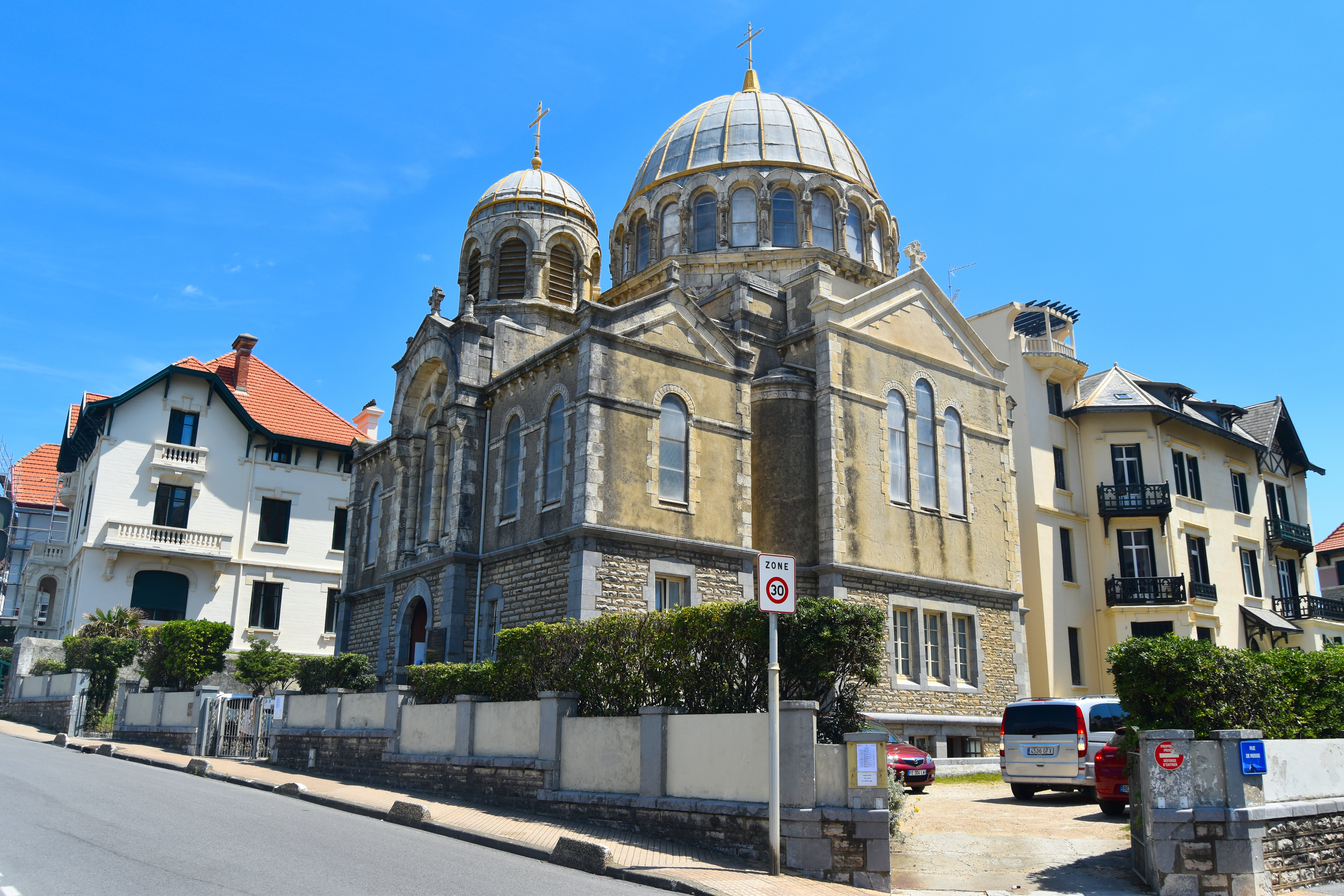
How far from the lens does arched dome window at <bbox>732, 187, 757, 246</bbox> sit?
96.0 feet

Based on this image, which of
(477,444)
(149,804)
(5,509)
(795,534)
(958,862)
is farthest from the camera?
(5,509)

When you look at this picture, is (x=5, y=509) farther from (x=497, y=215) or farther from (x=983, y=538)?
(x=983, y=538)

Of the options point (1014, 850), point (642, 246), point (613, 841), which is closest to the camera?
point (613, 841)

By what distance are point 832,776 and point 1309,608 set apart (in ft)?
110

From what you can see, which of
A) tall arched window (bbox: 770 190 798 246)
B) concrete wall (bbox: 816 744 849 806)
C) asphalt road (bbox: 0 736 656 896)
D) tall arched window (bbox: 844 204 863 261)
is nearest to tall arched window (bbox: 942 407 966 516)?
tall arched window (bbox: 844 204 863 261)

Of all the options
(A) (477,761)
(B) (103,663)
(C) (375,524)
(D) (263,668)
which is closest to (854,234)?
(C) (375,524)

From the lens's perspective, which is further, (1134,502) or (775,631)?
(1134,502)

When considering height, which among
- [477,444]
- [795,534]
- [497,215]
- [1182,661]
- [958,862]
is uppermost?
[497,215]

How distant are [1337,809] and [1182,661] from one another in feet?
8.60

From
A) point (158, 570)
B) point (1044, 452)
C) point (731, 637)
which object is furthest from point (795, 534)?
point (158, 570)

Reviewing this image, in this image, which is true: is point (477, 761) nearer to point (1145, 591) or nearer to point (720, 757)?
point (720, 757)

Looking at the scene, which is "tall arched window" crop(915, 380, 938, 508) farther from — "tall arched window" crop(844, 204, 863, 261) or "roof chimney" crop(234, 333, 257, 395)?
"roof chimney" crop(234, 333, 257, 395)

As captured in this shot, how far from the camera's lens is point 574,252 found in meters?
30.2

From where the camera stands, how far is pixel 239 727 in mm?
23703
